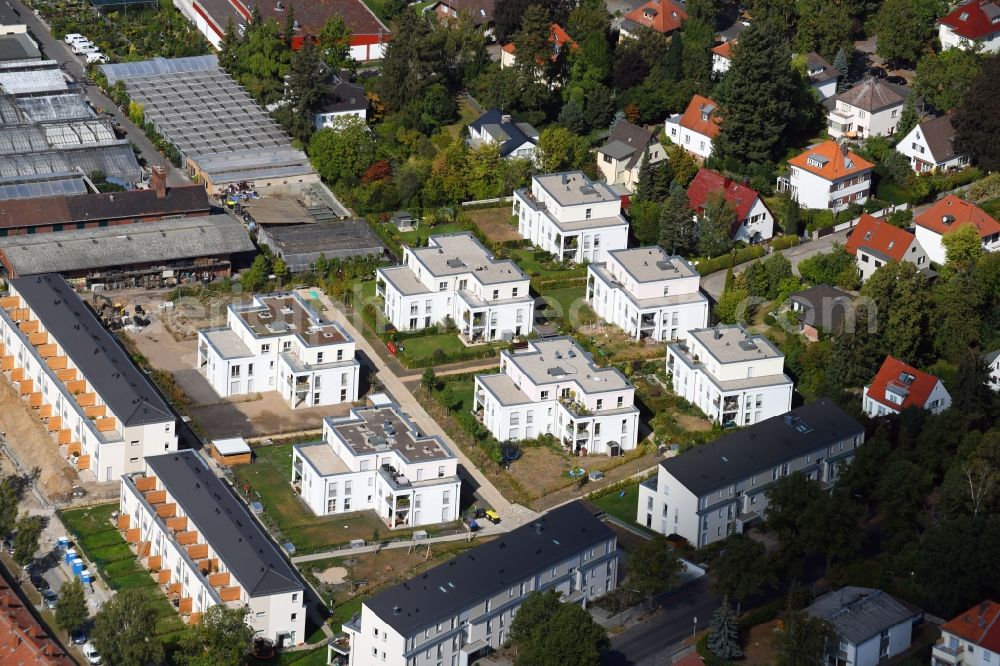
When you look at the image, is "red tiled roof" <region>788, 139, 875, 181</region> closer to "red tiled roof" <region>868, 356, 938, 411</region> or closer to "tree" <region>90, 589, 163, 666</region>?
"red tiled roof" <region>868, 356, 938, 411</region>

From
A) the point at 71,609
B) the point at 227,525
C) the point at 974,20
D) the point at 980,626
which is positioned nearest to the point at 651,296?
the point at 227,525

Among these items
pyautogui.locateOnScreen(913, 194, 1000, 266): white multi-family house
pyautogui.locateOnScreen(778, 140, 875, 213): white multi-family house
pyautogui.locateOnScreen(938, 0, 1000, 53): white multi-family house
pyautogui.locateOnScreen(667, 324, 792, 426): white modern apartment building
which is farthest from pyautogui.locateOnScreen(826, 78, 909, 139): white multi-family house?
pyautogui.locateOnScreen(667, 324, 792, 426): white modern apartment building

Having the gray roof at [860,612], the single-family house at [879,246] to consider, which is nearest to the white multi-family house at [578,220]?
the single-family house at [879,246]

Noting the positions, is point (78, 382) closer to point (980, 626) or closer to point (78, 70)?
point (78, 70)

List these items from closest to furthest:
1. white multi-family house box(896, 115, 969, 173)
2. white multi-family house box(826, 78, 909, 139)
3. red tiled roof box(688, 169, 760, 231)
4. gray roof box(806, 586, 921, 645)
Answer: gray roof box(806, 586, 921, 645), red tiled roof box(688, 169, 760, 231), white multi-family house box(896, 115, 969, 173), white multi-family house box(826, 78, 909, 139)

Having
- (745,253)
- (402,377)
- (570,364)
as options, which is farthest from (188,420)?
(745,253)

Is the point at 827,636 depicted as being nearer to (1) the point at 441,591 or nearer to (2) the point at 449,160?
(1) the point at 441,591
